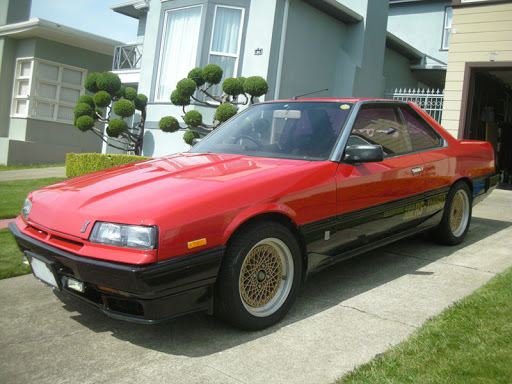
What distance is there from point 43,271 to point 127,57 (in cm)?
1491

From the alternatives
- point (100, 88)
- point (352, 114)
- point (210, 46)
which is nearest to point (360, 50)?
point (210, 46)

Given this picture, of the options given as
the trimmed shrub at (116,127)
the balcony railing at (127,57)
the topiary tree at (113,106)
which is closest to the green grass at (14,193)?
the trimmed shrub at (116,127)

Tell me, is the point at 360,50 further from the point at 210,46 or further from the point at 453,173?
the point at 453,173

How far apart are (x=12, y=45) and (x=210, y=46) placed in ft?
32.2

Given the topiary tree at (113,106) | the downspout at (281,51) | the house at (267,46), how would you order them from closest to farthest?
1. the downspout at (281,51)
2. the house at (267,46)
3. the topiary tree at (113,106)

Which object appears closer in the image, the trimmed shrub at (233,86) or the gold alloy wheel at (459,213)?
the gold alloy wheel at (459,213)

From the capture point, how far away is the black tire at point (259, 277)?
2955 millimetres

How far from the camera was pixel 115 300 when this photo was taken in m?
2.81

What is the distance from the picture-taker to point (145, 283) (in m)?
2.61

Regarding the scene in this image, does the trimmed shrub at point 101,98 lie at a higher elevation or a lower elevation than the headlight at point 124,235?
higher

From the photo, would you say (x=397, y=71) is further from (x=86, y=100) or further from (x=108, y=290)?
(x=108, y=290)

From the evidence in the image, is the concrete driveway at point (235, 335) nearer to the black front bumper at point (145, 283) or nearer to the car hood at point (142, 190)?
the black front bumper at point (145, 283)

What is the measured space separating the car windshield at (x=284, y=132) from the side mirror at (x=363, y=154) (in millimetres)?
152

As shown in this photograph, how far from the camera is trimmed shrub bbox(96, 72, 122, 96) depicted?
1240 centimetres
